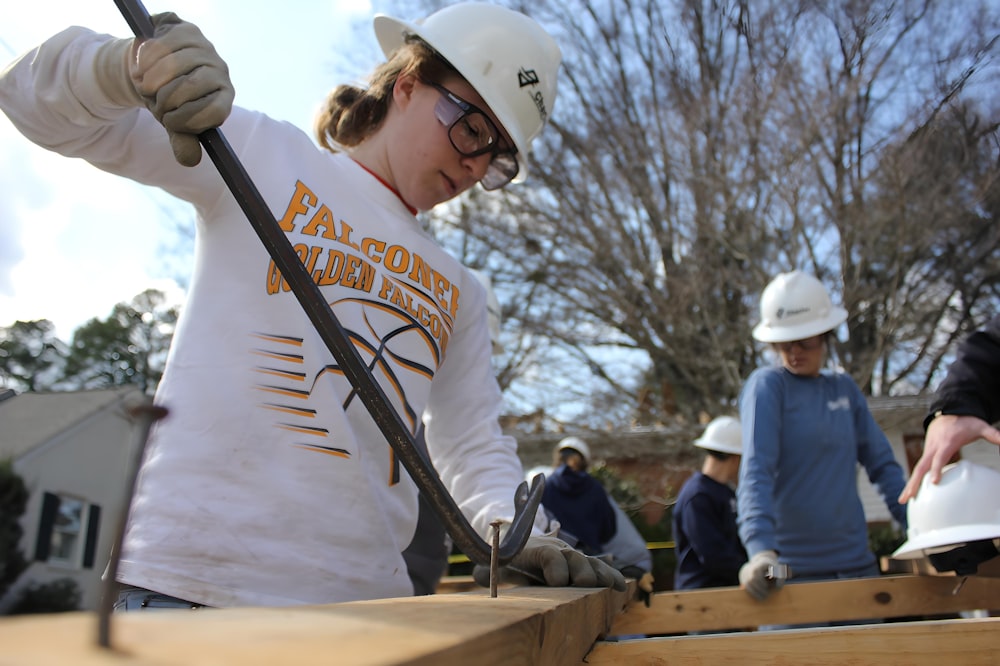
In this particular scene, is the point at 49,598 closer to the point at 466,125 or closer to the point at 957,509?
the point at 466,125

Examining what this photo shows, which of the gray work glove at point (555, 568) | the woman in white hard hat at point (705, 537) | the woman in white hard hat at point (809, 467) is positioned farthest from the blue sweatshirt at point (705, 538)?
the gray work glove at point (555, 568)

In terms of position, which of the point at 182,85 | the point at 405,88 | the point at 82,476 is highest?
the point at 405,88

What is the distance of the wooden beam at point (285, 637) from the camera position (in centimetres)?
52

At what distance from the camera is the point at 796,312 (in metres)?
4.44

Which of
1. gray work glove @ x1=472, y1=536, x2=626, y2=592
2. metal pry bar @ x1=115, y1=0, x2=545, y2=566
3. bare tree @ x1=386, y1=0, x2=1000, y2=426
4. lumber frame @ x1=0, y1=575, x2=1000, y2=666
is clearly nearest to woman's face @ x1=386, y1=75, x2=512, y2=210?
metal pry bar @ x1=115, y1=0, x2=545, y2=566

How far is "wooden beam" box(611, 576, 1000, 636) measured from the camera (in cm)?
319

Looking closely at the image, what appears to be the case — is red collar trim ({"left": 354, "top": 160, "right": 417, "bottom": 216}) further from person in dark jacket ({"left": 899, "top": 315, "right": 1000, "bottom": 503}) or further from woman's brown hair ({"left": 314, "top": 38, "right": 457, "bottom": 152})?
person in dark jacket ({"left": 899, "top": 315, "right": 1000, "bottom": 503})

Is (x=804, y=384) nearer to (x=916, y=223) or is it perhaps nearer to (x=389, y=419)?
(x=389, y=419)

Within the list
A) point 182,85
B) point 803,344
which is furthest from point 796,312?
point 182,85

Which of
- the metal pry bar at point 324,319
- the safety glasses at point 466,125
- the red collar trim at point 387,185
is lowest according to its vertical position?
the metal pry bar at point 324,319

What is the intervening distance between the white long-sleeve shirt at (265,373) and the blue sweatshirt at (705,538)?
2575 mm

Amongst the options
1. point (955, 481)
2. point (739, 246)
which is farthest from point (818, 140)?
point (955, 481)

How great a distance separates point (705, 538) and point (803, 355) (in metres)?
1.04

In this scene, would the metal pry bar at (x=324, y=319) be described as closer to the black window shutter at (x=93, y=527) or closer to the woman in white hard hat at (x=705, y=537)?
the black window shutter at (x=93, y=527)
